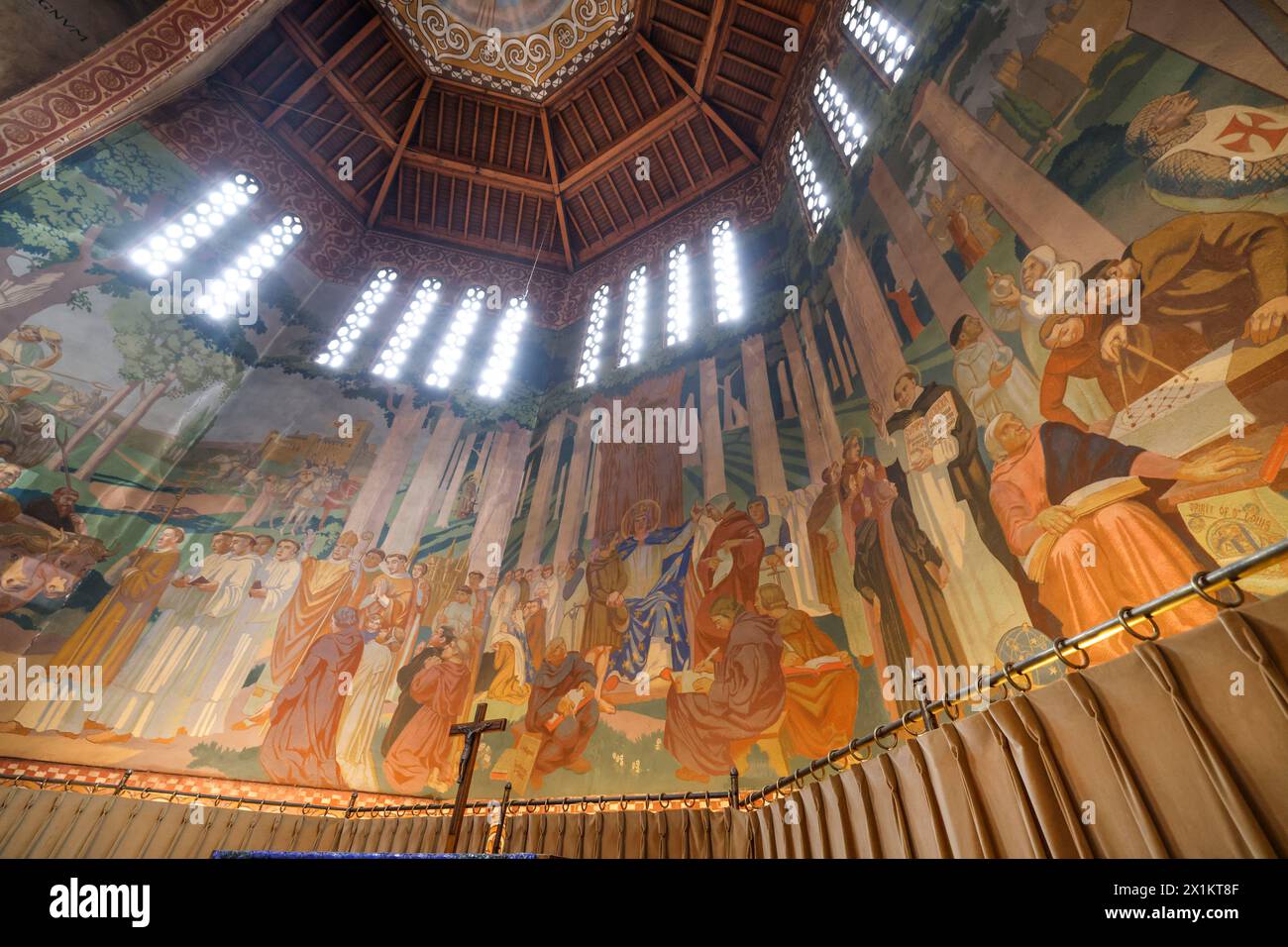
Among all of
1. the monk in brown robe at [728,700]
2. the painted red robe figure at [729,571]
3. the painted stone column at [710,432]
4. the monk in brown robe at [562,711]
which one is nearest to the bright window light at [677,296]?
the painted stone column at [710,432]

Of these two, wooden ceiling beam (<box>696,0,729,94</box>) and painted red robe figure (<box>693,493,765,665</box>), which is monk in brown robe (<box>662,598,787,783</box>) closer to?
painted red robe figure (<box>693,493,765,665</box>)

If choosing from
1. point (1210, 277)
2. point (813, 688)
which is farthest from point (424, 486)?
point (1210, 277)

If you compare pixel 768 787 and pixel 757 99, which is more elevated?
pixel 757 99

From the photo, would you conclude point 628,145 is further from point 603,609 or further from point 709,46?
point 603,609

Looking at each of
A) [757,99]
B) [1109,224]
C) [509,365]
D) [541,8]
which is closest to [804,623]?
[1109,224]

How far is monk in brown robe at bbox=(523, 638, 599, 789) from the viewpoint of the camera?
705cm

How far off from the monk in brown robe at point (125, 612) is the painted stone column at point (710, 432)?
26.8 feet

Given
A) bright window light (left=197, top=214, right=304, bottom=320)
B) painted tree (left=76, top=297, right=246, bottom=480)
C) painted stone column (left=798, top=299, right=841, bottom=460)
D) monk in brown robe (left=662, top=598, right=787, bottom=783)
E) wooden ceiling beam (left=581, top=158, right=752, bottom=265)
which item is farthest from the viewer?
wooden ceiling beam (left=581, top=158, right=752, bottom=265)

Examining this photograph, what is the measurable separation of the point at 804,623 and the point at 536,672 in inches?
155

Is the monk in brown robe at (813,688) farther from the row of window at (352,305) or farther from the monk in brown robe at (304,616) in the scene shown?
the row of window at (352,305)

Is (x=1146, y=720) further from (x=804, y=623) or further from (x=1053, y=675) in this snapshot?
(x=804, y=623)

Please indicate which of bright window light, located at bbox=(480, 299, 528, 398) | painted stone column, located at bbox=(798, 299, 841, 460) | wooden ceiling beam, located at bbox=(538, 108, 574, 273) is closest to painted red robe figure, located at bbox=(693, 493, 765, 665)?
painted stone column, located at bbox=(798, 299, 841, 460)

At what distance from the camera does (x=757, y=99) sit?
1278 cm

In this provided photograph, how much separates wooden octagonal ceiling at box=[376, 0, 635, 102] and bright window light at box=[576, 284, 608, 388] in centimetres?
530
